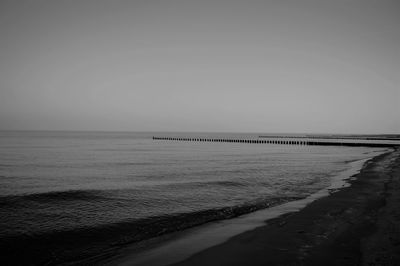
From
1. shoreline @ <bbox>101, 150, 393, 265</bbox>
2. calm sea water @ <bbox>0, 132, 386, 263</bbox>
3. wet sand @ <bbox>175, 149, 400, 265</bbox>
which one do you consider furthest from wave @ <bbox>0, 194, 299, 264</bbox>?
wet sand @ <bbox>175, 149, 400, 265</bbox>

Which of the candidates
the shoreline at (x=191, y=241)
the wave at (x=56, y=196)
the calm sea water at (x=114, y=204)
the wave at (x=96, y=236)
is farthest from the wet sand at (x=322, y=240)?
the wave at (x=56, y=196)

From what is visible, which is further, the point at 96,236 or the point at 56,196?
the point at 56,196

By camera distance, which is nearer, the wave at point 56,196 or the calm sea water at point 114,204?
the calm sea water at point 114,204

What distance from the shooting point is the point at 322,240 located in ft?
25.0

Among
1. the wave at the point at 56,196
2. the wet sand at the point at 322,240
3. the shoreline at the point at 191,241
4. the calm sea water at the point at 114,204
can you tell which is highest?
the wet sand at the point at 322,240

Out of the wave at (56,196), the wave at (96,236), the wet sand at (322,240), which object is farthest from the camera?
the wave at (56,196)

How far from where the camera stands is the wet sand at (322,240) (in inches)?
253

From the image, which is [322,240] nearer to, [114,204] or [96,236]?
[96,236]

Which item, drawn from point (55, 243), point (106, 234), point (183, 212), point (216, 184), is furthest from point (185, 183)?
point (55, 243)

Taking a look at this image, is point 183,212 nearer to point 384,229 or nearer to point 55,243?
point 55,243

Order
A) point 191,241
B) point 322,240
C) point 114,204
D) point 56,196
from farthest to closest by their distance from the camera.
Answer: point 56,196
point 114,204
point 191,241
point 322,240

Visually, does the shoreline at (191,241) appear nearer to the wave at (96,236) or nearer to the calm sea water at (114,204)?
the wave at (96,236)

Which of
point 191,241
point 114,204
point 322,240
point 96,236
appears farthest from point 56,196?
point 322,240

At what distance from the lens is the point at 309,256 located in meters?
6.56
